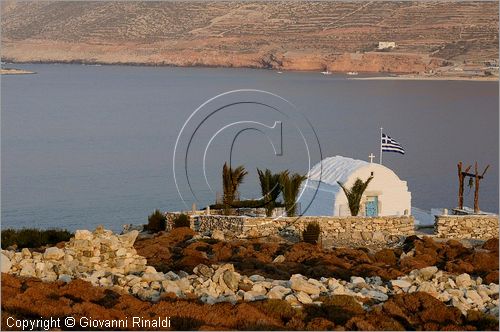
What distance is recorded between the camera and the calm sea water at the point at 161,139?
37.1m

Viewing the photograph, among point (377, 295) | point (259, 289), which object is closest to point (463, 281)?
point (377, 295)

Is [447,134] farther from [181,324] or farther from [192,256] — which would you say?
[181,324]

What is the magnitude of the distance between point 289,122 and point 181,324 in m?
56.9

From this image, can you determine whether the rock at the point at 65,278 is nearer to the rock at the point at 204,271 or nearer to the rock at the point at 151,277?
the rock at the point at 151,277

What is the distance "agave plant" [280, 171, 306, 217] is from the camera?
70.5 ft

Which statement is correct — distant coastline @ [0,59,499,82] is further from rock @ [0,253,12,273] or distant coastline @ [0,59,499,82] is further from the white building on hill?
rock @ [0,253,12,273]

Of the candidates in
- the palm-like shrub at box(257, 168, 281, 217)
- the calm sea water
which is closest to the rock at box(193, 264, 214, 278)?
the palm-like shrub at box(257, 168, 281, 217)

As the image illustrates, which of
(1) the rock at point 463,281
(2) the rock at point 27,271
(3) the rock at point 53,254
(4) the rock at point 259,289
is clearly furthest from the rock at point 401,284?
(2) the rock at point 27,271

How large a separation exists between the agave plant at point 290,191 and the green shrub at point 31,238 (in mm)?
4297

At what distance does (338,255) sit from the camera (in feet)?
58.3

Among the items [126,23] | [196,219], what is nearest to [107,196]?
[196,219]

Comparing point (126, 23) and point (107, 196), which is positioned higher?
point (126, 23)

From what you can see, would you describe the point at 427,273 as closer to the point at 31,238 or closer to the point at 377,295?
the point at 377,295

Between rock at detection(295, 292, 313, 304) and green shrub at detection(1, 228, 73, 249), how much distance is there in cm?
821
